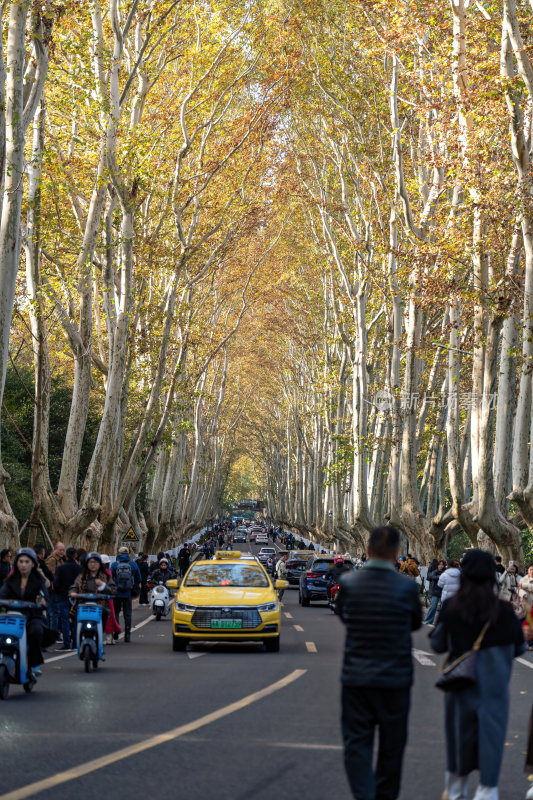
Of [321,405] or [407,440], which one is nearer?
[407,440]

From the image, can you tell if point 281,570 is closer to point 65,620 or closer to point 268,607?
point 65,620

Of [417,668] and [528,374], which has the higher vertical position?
[528,374]

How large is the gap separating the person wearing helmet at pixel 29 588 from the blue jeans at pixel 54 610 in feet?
19.3

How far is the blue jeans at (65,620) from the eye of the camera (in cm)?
1817

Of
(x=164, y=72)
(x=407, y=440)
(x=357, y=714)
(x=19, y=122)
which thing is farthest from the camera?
(x=164, y=72)

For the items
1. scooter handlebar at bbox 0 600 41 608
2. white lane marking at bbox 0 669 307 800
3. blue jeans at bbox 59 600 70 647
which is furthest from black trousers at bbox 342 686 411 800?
blue jeans at bbox 59 600 70 647

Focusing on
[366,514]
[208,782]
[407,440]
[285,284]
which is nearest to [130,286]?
[407,440]

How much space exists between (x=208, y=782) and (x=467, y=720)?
1816 mm

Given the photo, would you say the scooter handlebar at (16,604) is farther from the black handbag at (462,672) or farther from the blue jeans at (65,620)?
the black handbag at (462,672)

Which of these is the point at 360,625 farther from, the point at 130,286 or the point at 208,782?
the point at 130,286

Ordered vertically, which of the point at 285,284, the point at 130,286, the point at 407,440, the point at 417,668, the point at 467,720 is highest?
the point at 285,284

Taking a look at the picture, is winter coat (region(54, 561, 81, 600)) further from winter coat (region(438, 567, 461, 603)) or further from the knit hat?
the knit hat

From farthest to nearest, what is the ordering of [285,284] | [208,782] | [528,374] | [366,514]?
[285,284]
[366,514]
[528,374]
[208,782]

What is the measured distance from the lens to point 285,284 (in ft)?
179
